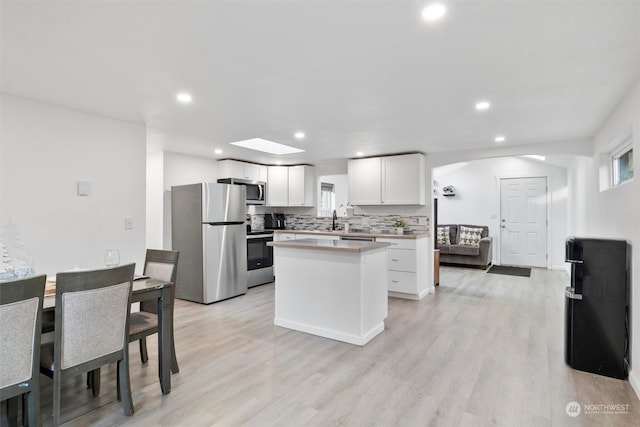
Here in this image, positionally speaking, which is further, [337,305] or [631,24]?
[337,305]

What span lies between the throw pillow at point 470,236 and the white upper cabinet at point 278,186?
423 centimetres

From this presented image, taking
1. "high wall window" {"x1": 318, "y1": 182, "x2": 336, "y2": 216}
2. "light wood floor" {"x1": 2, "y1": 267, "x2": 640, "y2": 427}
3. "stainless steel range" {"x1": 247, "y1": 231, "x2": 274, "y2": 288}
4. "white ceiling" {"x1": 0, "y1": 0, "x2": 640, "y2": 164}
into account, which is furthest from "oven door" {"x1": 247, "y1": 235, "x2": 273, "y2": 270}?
"high wall window" {"x1": 318, "y1": 182, "x2": 336, "y2": 216}

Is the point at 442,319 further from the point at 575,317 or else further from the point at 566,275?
the point at 566,275

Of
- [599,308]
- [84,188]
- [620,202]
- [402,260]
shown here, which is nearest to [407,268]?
[402,260]

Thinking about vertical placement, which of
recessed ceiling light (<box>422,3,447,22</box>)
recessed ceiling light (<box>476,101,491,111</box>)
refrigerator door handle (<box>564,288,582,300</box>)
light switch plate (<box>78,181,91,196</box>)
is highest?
recessed ceiling light (<box>476,101,491,111</box>)

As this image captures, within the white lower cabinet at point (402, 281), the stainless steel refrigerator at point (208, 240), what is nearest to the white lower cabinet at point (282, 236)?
the stainless steel refrigerator at point (208, 240)

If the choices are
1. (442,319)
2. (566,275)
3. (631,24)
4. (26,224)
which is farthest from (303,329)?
(566,275)

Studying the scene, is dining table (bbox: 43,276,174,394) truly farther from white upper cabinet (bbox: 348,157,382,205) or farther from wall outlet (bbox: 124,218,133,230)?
white upper cabinet (bbox: 348,157,382,205)

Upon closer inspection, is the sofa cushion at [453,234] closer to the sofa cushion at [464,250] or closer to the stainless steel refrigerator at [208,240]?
the sofa cushion at [464,250]

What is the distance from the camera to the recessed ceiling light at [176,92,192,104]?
2779 millimetres

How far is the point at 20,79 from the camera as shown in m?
2.47

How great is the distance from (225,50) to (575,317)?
131 inches

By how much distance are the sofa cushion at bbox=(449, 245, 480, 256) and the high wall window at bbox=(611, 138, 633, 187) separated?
3703 mm

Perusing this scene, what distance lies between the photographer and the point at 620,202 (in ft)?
9.55
